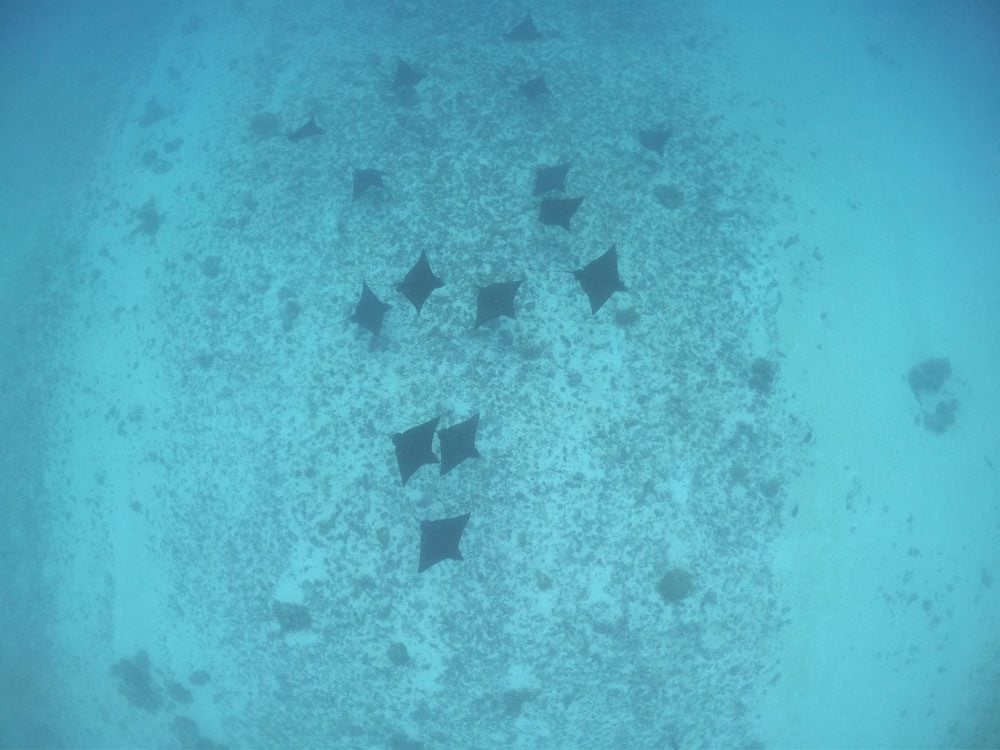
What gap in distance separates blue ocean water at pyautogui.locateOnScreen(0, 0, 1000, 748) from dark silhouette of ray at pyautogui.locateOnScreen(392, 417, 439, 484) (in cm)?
8

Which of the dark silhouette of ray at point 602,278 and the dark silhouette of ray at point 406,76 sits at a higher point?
the dark silhouette of ray at point 406,76

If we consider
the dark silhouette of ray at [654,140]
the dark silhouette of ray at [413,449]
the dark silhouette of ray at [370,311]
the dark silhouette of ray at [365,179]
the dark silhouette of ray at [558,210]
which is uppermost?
the dark silhouette of ray at [654,140]

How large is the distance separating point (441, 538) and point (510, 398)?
0.74 meters

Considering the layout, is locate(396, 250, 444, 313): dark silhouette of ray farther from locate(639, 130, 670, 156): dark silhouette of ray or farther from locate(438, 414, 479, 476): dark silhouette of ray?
locate(639, 130, 670, 156): dark silhouette of ray

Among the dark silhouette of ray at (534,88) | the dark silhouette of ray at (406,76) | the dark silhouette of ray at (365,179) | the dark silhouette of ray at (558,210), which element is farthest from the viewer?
the dark silhouette of ray at (406,76)

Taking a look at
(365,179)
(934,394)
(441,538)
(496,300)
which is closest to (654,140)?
(496,300)

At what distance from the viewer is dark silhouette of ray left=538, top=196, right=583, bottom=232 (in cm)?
254

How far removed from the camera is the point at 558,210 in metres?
2.55

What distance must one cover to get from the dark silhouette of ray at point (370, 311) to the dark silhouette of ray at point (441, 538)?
1.00m

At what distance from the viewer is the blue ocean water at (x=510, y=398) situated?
7.97 feet

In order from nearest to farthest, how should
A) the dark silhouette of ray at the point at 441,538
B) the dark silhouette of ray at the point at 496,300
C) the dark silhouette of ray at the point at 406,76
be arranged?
the dark silhouette of ray at the point at 441,538 → the dark silhouette of ray at the point at 496,300 → the dark silhouette of ray at the point at 406,76

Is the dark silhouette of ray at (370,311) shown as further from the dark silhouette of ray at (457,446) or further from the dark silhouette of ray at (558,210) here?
the dark silhouette of ray at (558,210)

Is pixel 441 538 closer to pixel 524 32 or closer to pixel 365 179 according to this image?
pixel 365 179

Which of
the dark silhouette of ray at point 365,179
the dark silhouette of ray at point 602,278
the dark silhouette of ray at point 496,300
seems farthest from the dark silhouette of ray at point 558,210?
the dark silhouette of ray at point 365,179
